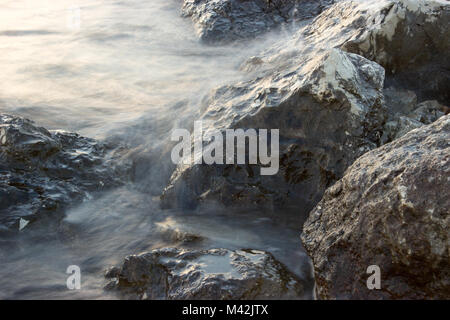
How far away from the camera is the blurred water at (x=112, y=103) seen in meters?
2.94

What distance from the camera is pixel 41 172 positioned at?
3.62 metres

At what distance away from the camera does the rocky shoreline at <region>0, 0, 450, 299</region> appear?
86.4 inches

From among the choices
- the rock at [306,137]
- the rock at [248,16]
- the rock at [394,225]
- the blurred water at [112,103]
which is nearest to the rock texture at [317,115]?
the rock at [306,137]

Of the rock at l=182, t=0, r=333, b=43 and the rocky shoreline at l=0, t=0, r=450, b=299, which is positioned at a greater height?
the rock at l=182, t=0, r=333, b=43

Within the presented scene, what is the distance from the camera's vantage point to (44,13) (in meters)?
8.90

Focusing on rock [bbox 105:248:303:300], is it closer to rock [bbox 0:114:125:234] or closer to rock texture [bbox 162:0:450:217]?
rock texture [bbox 162:0:450:217]

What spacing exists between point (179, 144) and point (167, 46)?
364 centimetres

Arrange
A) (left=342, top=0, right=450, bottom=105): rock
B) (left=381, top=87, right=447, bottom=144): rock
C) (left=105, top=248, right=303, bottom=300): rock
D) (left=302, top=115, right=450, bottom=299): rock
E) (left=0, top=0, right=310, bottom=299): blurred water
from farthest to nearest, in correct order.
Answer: (left=342, top=0, right=450, bottom=105): rock < (left=381, top=87, right=447, bottom=144): rock < (left=0, top=0, right=310, bottom=299): blurred water < (left=105, top=248, right=303, bottom=300): rock < (left=302, top=115, right=450, bottom=299): rock

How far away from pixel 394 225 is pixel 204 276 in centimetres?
97

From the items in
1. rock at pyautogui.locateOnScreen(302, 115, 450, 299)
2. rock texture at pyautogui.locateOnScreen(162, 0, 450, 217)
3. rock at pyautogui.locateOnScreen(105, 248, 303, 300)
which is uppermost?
rock texture at pyautogui.locateOnScreen(162, 0, 450, 217)

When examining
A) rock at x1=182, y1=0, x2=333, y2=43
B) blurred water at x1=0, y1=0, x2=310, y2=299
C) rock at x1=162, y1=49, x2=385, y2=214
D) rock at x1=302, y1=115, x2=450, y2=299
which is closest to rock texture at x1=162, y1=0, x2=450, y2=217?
rock at x1=162, y1=49, x2=385, y2=214

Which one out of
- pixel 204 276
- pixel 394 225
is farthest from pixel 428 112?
pixel 204 276

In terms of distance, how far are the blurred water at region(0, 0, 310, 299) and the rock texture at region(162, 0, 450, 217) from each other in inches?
8.5

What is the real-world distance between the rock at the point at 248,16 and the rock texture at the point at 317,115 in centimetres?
315
